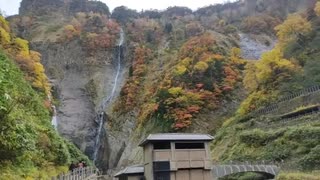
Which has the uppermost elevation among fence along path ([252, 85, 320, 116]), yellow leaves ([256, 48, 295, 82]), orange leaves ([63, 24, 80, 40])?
orange leaves ([63, 24, 80, 40])

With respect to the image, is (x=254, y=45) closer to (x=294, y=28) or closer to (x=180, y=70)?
(x=294, y=28)

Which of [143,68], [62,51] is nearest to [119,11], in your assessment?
[62,51]

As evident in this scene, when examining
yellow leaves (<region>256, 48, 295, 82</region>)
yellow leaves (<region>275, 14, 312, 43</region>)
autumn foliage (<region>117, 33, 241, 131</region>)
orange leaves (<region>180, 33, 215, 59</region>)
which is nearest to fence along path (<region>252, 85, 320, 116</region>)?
yellow leaves (<region>256, 48, 295, 82</region>)

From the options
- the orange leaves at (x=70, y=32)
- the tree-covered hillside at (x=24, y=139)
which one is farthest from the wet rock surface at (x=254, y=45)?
the tree-covered hillside at (x=24, y=139)

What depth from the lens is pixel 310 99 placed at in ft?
122

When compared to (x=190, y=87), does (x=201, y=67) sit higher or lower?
higher

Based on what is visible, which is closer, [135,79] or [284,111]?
[284,111]

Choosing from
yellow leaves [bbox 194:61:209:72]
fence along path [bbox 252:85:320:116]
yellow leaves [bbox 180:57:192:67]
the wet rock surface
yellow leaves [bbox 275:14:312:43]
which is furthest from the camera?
the wet rock surface

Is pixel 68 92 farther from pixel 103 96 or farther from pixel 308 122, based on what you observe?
pixel 308 122

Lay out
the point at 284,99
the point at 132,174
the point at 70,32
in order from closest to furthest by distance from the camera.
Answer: the point at 132,174 < the point at 284,99 < the point at 70,32

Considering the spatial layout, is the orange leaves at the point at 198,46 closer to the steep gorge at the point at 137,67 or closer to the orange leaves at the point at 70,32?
the steep gorge at the point at 137,67

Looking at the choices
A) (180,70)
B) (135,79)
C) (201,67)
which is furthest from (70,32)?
(201,67)

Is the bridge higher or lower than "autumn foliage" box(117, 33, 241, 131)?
lower

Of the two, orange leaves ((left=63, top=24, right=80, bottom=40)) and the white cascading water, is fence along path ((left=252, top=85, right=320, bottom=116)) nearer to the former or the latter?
the white cascading water
